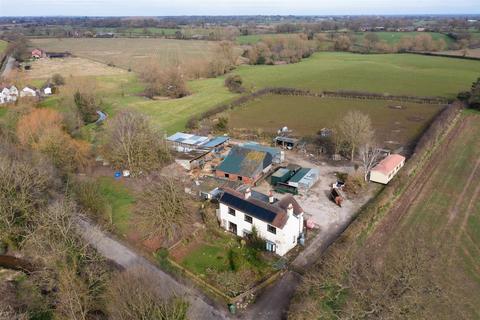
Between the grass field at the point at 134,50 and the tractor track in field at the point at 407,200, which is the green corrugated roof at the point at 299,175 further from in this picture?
the grass field at the point at 134,50

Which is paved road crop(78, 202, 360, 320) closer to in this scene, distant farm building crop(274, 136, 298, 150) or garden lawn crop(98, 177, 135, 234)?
garden lawn crop(98, 177, 135, 234)

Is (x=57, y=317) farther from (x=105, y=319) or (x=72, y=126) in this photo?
(x=72, y=126)

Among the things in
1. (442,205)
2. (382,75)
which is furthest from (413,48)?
(442,205)

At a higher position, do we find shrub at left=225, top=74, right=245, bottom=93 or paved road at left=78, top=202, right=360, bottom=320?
shrub at left=225, top=74, right=245, bottom=93

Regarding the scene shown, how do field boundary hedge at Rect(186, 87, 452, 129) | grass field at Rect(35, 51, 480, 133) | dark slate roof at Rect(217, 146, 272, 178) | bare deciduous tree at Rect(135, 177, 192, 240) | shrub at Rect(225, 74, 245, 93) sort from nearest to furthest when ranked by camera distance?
bare deciduous tree at Rect(135, 177, 192, 240) → dark slate roof at Rect(217, 146, 272, 178) → field boundary hedge at Rect(186, 87, 452, 129) → grass field at Rect(35, 51, 480, 133) → shrub at Rect(225, 74, 245, 93)

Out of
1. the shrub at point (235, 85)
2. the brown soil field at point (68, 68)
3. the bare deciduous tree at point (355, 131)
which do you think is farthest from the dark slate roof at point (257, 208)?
the brown soil field at point (68, 68)

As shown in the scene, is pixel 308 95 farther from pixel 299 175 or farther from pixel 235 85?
A: pixel 299 175

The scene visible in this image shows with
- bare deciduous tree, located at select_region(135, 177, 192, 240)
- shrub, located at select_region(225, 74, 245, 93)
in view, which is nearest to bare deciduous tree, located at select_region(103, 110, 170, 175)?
bare deciduous tree, located at select_region(135, 177, 192, 240)
